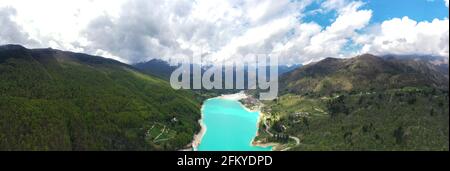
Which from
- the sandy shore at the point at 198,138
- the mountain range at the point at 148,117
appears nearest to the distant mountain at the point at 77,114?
the mountain range at the point at 148,117

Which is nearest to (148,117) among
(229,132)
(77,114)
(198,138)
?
(198,138)

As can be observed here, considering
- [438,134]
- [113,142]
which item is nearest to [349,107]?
[438,134]

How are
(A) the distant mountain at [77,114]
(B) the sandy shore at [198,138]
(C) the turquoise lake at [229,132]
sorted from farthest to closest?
(B) the sandy shore at [198,138] < (C) the turquoise lake at [229,132] < (A) the distant mountain at [77,114]

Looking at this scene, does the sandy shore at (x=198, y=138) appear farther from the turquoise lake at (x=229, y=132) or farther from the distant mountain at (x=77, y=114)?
the distant mountain at (x=77, y=114)

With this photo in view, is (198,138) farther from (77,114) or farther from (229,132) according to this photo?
(77,114)

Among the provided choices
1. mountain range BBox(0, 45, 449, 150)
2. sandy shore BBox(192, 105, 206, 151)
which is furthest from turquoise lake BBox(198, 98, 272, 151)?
mountain range BBox(0, 45, 449, 150)
